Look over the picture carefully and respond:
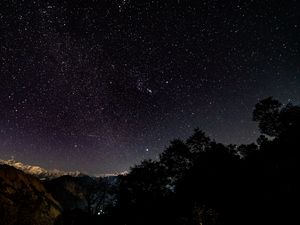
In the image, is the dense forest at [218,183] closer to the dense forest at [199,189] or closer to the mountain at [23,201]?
the dense forest at [199,189]

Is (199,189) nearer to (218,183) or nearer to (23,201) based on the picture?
(218,183)

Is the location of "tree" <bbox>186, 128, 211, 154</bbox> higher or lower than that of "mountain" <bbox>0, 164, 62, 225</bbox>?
higher

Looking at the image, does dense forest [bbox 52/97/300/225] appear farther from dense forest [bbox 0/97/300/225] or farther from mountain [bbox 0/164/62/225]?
mountain [bbox 0/164/62/225]

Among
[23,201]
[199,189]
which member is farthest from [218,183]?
[23,201]

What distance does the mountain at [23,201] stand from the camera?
40.7 m

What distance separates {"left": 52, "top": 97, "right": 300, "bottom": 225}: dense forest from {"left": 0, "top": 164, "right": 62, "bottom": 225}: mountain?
4.22 meters

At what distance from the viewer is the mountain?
133ft

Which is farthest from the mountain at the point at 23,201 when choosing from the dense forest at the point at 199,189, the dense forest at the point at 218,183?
the dense forest at the point at 218,183

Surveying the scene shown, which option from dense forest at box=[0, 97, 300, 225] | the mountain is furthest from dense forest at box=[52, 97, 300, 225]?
the mountain

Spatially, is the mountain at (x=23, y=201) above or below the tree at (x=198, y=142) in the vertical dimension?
below

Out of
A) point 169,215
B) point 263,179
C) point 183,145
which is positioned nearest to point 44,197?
point 169,215

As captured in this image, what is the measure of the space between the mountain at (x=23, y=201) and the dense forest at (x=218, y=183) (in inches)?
166

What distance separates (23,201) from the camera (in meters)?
43.1

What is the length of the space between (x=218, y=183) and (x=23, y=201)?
3039 cm
